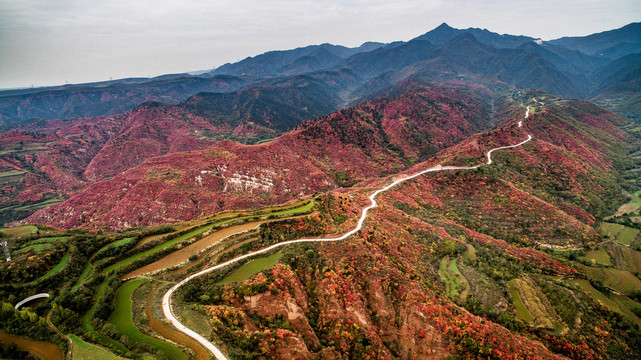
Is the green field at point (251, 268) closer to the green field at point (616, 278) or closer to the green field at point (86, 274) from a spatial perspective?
the green field at point (86, 274)

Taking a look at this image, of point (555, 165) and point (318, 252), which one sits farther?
point (555, 165)

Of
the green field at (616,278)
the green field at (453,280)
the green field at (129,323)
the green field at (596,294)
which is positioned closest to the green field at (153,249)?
the green field at (129,323)

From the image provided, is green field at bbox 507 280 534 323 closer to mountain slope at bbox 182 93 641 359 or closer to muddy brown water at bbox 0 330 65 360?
mountain slope at bbox 182 93 641 359

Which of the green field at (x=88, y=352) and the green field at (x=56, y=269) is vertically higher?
the green field at (x=56, y=269)

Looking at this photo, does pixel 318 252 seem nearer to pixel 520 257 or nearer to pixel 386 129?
pixel 520 257

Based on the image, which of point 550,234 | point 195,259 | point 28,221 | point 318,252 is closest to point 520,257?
point 550,234

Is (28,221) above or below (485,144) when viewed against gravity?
below

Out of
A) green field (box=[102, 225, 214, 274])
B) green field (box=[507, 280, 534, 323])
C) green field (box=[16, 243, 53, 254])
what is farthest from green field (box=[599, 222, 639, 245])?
green field (box=[16, 243, 53, 254])
